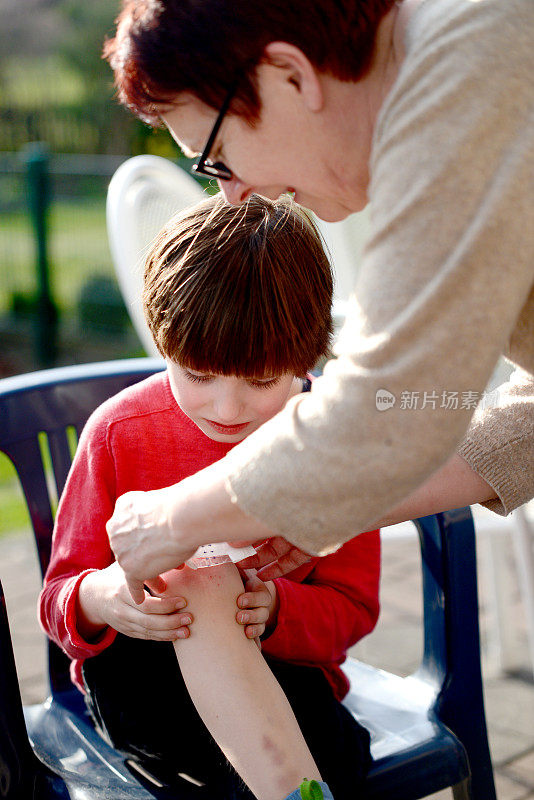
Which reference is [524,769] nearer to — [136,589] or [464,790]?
[464,790]

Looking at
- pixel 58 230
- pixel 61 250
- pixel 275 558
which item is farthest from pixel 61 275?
pixel 275 558

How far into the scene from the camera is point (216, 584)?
131 cm

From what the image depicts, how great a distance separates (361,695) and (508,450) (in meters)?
0.56

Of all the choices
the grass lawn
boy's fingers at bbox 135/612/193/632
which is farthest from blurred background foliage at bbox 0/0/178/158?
boy's fingers at bbox 135/612/193/632

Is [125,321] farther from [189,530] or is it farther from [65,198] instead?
[189,530]

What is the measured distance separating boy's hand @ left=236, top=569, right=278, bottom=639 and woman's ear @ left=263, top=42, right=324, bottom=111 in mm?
680

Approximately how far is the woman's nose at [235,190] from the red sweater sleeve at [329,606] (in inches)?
24.0

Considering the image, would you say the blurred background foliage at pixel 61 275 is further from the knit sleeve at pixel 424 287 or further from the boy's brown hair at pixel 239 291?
the knit sleeve at pixel 424 287

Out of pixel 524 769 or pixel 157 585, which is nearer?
pixel 157 585

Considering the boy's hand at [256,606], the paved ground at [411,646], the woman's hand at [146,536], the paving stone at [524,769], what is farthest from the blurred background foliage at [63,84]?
the woman's hand at [146,536]

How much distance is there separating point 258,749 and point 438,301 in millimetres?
680

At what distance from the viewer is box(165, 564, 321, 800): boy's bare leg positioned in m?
1.22

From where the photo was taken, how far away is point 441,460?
91 centimetres

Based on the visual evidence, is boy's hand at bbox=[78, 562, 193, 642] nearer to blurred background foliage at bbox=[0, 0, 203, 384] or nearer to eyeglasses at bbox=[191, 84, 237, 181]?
eyeglasses at bbox=[191, 84, 237, 181]
